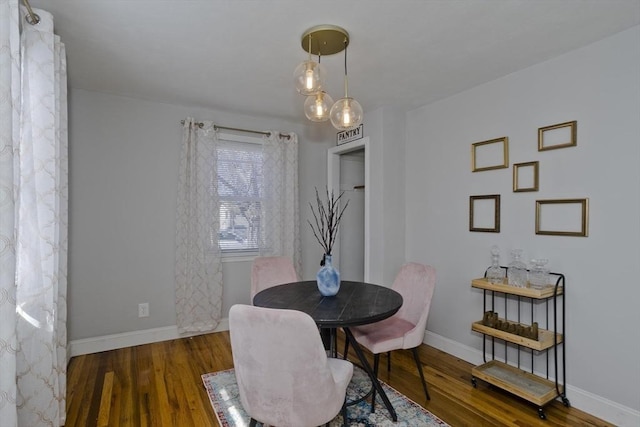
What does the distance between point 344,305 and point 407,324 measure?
0.73 metres

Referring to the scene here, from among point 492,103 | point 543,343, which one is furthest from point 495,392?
point 492,103

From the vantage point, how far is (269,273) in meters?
2.96

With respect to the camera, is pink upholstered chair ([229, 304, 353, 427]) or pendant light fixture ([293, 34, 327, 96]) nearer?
pink upholstered chair ([229, 304, 353, 427])

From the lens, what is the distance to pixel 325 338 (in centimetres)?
238

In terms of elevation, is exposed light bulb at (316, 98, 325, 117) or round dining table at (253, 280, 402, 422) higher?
exposed light bulb at (316, 98, 325, 117)

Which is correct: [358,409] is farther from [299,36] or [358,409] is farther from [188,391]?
[299,36]

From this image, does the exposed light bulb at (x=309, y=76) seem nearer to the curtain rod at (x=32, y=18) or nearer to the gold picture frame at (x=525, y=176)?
the curtain rod at (x=32, y=18)

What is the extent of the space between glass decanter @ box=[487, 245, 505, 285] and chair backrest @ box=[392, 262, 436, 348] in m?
0.50

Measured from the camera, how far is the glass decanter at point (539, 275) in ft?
7.61

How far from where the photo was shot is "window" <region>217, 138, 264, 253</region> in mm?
3699

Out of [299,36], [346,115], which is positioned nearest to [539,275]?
[346,115]

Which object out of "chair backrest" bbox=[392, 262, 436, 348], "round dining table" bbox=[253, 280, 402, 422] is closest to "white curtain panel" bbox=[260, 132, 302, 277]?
"round dining table" bbox=[253, 280, 402, 422]

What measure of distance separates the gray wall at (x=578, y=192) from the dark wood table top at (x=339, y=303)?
1168 mm

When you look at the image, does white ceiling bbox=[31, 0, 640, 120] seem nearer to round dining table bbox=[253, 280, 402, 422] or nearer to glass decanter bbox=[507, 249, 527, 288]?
glass decanter bbox=[507, 249, 527, 288]
